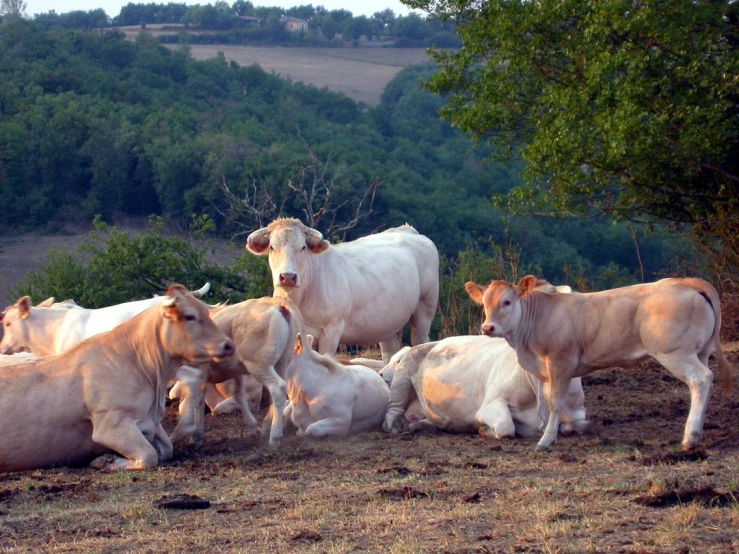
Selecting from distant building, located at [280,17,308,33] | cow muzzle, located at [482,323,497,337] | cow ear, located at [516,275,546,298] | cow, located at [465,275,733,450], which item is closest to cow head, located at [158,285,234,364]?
cow muzzle, located at [482,323,497,337]

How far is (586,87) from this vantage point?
1398 cm

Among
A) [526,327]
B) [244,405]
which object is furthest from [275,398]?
[526,327]

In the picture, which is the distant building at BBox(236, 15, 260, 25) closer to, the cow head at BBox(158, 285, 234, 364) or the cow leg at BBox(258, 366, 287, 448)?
the cow leg at BBox(258, 366, 287, 448)

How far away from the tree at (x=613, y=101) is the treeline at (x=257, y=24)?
78.4 m

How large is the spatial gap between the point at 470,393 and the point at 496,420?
1.91 ft

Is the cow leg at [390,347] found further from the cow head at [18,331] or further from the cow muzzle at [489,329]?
the cow muzzle at [489,329]

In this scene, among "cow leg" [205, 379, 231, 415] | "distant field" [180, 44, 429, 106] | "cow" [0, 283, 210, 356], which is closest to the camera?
"cow leg" [205, 379, 231, 415]

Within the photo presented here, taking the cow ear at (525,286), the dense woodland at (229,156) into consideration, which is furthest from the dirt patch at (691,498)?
the dense woodland at (229,156)

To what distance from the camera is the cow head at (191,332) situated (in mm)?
8430

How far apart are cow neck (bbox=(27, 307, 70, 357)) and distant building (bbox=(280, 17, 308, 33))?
94.2 metres

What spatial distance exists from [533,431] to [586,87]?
6.32m

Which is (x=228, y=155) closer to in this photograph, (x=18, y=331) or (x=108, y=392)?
(x=18, y=331)

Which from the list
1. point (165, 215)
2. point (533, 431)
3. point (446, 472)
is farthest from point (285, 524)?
point (165, 215)

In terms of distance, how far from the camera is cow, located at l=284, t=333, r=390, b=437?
9477 mm
